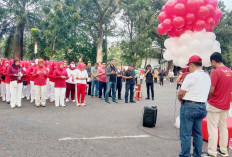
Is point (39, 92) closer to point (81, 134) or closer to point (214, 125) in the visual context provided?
point (81, 134)

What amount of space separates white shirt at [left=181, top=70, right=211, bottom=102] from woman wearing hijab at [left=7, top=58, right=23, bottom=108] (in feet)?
23.7

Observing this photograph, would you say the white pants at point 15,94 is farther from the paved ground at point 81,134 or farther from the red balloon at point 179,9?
the red balloon at point 179,9

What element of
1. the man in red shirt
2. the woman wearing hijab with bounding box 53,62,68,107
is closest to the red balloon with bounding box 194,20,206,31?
the man in red shirt

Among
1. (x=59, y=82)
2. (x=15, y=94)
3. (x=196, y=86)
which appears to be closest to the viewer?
(x=196, y=86)

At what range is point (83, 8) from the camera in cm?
3159

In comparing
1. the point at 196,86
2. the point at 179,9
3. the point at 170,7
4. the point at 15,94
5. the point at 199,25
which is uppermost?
the point at 170,7

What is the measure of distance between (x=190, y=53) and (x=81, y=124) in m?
3.91

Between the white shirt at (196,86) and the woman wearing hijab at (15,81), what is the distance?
722 cm

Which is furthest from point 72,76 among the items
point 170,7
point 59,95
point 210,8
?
point 210,8

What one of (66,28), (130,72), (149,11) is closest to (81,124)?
(130,72)

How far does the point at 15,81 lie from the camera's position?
930cm

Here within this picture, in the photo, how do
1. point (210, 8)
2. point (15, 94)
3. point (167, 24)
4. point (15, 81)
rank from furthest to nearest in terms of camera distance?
point (15, 94), point (15, 81), point (167, 24), point (210, 8)

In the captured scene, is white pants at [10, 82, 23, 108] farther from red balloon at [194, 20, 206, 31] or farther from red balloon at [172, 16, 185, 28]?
red balloon at [194, 20, 206, 31]

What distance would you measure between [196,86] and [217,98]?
3.11 feet
